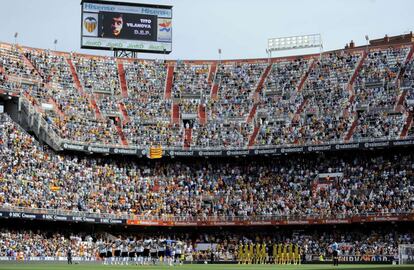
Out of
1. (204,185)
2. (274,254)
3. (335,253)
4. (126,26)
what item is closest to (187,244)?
(204,185)

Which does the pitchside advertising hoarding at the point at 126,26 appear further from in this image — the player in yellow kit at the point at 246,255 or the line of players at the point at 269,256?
the line of players at the point at 269,256

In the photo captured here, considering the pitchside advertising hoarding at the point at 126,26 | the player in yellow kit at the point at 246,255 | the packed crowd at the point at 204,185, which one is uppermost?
the pitchside advertising hoarding at the point at 126,26

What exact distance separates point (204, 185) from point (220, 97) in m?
11.9

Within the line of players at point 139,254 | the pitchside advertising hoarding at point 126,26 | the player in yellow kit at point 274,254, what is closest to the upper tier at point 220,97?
the pitchside advertising hoarding at point 126,26

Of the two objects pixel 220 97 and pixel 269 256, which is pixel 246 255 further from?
pixel 220 97

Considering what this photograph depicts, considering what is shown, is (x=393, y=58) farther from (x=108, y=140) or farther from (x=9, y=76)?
(x=9, y=76)

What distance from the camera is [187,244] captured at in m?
75.8

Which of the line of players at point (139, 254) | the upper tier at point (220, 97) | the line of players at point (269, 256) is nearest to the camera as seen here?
the line of players at point (139, 254)

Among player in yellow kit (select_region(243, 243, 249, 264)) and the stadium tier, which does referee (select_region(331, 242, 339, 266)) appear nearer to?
the stadium tier

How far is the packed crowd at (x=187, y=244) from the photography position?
58.8 metres

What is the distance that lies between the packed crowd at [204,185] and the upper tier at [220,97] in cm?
259

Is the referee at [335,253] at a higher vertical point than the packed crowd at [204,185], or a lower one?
lower

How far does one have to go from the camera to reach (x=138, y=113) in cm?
8219

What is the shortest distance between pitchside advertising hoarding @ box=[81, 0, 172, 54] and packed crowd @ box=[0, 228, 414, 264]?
24.3 metres
